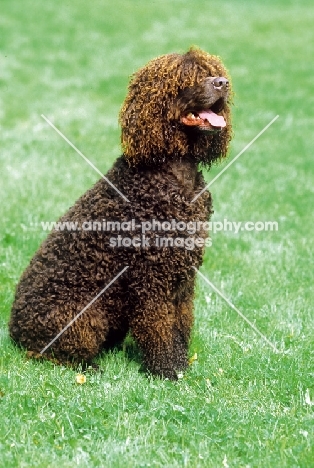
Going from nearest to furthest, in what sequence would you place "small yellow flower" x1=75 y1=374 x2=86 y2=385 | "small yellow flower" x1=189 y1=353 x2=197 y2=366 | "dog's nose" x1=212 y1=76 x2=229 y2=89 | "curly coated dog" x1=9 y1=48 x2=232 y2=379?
"dog's nose" x1=212 y1=76 x2=229 y2=89
"curly coated dog" x1=9 y1=48 x2=232 y2=379
"small yellow flower" x1=75 y1=374 x2=86 y2=385
"small yellow flower" x1=189 y1=353 x2=197 y2=366

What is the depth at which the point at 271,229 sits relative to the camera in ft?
23.8

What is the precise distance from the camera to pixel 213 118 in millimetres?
4008

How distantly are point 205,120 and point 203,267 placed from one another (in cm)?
237

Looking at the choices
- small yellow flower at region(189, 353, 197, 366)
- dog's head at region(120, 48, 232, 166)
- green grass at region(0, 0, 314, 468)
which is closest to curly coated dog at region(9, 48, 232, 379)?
dog's head at region(120, 48, 232, 166)

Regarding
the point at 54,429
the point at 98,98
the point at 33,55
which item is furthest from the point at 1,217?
the point at 33,55

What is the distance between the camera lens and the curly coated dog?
4020 mm

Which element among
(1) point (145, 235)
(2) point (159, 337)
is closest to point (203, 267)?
(2) point (159, 337)

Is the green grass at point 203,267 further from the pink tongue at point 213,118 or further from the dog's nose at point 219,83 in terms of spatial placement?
the dog's nose at point 219,83

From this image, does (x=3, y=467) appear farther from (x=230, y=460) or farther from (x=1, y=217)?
(x=1, y=217)

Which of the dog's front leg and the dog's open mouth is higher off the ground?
the dog's open mouth

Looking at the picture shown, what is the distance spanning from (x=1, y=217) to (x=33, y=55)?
7.99 m

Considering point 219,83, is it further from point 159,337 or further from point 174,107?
point 159,337

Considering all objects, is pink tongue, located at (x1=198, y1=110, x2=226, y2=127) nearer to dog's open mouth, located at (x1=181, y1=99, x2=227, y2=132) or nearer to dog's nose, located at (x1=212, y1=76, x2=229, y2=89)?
dog's open mouth, located at (x1=181, y1=99, x2=227, y2=132)

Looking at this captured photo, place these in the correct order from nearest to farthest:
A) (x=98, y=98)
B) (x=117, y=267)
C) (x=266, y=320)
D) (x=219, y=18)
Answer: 1. (x=117, y=267)
2. (x=266, y=320)
3. (x=98, y=98)
4. (x=219, y=18)
